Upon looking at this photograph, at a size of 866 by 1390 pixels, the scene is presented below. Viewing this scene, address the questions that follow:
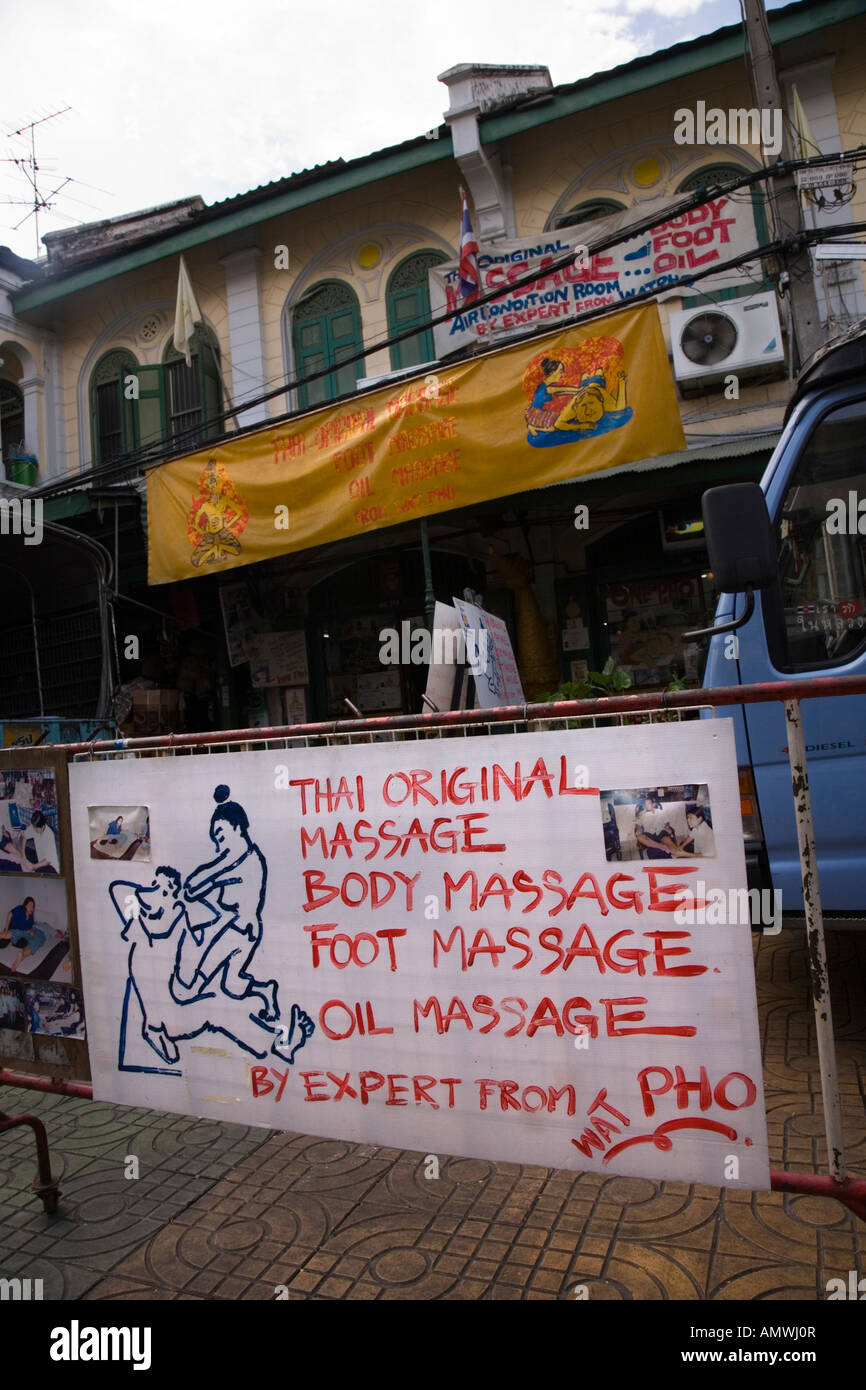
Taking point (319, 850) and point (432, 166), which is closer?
point (319, 850)

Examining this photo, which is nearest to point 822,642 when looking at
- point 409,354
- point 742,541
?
point 742,541

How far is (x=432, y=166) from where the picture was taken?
10453mm

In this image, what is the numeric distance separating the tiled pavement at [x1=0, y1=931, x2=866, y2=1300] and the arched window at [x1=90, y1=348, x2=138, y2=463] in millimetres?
10935

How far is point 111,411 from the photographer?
41.7 ft

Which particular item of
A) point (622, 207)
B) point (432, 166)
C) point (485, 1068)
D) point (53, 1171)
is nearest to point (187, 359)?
point (432, 166)

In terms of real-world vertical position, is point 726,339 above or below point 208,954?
above

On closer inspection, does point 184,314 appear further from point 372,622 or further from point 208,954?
point 208,954

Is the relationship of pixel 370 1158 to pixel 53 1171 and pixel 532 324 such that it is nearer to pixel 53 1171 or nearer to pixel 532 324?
pixel 53 1171

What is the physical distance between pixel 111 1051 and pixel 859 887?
3173mm

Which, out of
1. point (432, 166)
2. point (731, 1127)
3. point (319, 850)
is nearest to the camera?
point (731, 1127)

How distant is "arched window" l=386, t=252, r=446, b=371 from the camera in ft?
35.1

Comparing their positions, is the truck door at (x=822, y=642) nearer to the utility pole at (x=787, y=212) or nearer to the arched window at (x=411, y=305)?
the utility pole at (x=787, y=212)

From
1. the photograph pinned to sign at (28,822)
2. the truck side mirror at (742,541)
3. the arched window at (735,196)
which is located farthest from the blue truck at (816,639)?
the arched window at (735,196)

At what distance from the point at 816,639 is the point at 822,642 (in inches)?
1.2
